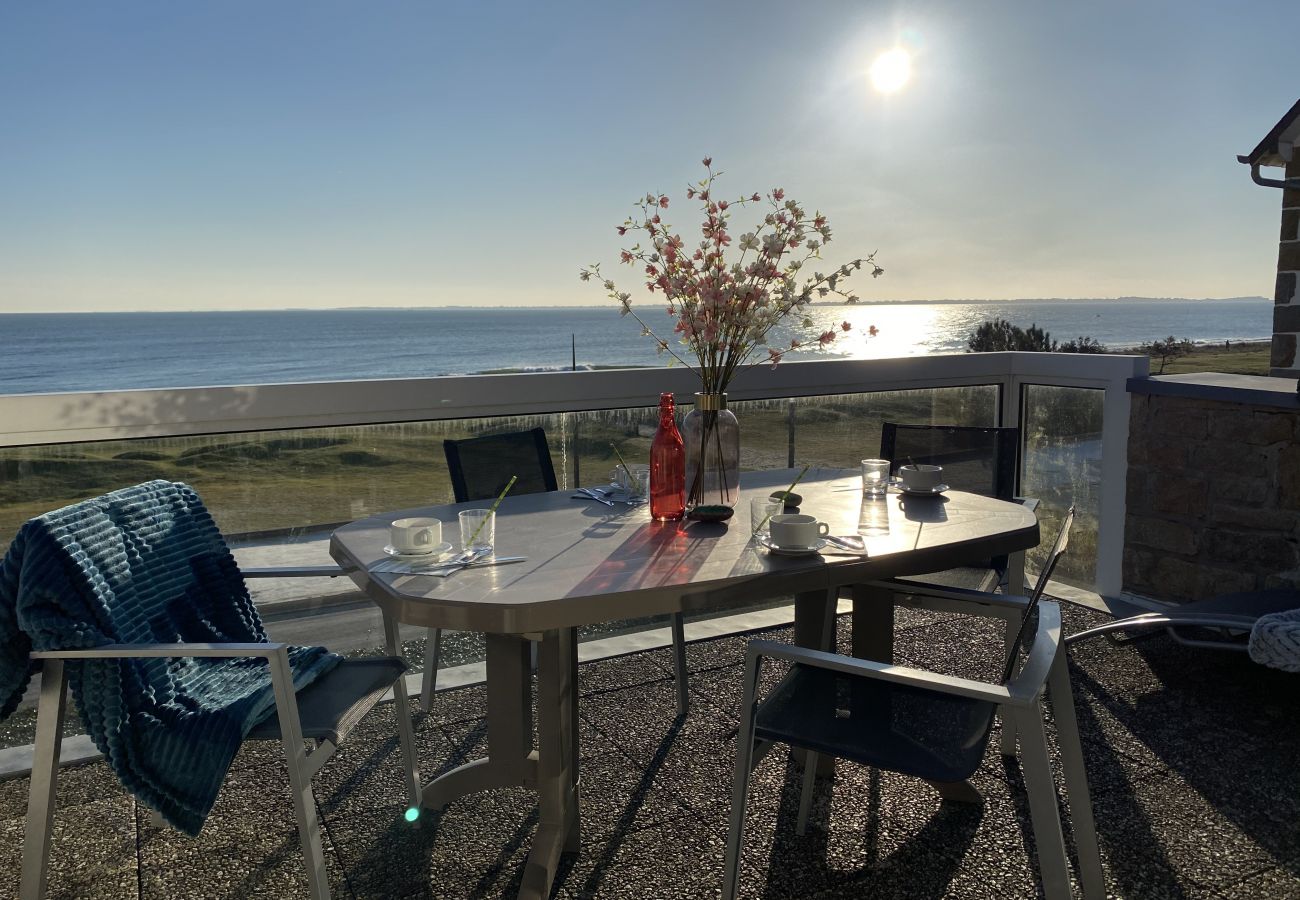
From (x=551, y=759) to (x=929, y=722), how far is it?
778 mm

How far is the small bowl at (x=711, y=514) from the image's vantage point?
230 cm

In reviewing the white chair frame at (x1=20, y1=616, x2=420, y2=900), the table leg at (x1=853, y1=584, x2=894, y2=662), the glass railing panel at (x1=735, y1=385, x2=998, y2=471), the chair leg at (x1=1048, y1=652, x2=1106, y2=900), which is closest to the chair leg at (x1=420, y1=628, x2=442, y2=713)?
the white chair frame at (x1=20, y1=616, x2=420, y2=900)

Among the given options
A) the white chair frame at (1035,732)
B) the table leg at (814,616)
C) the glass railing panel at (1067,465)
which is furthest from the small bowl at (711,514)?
the glass railing panel at (1067,465)

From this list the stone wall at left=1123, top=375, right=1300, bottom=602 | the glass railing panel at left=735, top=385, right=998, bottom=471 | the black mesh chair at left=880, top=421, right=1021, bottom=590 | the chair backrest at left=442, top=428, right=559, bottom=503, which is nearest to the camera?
the chair backrest at left=442, top=428, right=559, bottom=503

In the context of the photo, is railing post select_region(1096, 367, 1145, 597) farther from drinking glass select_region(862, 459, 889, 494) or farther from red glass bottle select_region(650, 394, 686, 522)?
red glass bottle select_region(650, 394, 686, 522)

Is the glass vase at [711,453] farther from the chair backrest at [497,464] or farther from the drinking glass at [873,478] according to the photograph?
the chair backrest at [497,464]

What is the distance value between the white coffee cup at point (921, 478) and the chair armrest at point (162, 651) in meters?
1.67

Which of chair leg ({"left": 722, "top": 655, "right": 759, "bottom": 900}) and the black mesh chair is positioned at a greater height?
the black mesh chair

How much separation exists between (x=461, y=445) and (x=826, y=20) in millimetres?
11515

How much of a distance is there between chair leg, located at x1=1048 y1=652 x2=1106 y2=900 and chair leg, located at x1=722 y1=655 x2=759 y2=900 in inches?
24.1

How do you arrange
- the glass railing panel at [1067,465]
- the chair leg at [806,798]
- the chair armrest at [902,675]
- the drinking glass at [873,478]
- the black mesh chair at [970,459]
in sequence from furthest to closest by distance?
the glass railing panel at [1067,465]
the black mesh chair at [970,459]
the drinking glass at [873,478]
the chair leg at [806,798]
the chair armrest at [902,675]

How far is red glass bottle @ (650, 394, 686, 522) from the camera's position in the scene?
231cm

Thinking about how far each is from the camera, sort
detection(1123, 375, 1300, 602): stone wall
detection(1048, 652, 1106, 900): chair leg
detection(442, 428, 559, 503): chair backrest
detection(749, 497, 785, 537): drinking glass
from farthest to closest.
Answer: detection(1123, 375, 1300, 602): stone wall → detection(442, 428, 559, 503): chair backrest → detection(749, 497, 785, 537): drinking glass → detection(1048, 652, 1106, 900): chair leg

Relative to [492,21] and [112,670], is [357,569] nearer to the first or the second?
[112,670]
